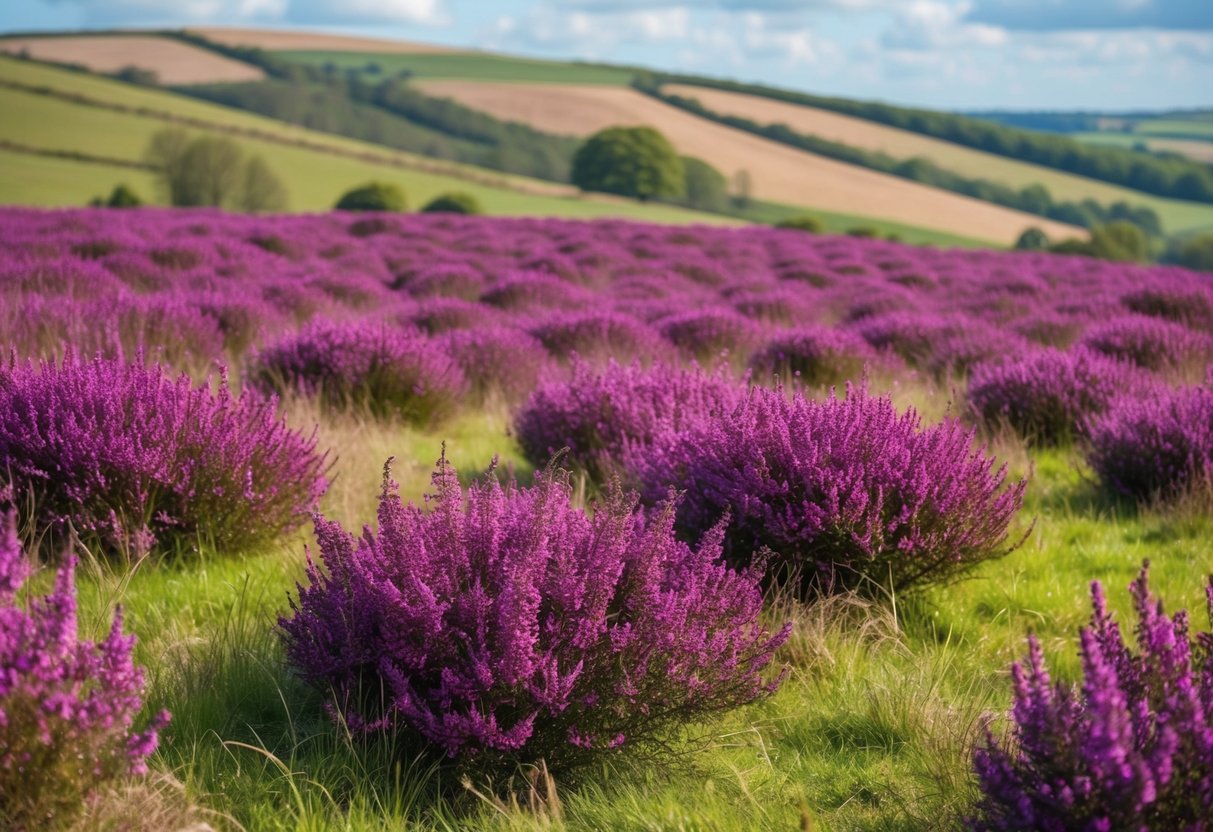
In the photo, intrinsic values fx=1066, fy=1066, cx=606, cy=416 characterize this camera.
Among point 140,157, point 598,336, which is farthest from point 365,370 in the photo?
point 140,157

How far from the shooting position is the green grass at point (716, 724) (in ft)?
7.85

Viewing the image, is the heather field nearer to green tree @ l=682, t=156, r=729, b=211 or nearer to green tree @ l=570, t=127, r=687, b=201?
green tree @ l=570, t=127, r=687, b=201

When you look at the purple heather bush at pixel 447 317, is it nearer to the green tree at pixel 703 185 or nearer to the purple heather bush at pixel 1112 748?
the purple heather bush at pixel 1112 748

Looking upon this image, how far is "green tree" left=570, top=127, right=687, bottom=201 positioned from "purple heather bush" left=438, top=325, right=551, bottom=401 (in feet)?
168

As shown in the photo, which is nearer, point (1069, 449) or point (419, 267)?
point (1069, 449)


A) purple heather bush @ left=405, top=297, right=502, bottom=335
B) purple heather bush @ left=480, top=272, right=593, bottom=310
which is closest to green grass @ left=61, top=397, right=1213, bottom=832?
purple heather bush @ left=405, top=297, right=502, bottom=335

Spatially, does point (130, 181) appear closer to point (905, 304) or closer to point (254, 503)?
point (905, 304)

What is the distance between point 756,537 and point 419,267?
11.7 metres

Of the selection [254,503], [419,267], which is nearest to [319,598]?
[254,503]

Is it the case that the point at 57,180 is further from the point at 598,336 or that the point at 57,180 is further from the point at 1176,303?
the point at 1176,303

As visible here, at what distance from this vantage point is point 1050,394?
665 cm

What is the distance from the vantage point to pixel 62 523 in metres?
3.76

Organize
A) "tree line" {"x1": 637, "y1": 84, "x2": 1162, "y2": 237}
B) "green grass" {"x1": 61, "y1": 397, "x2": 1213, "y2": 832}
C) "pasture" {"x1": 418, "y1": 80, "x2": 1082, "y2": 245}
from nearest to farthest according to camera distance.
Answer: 1. "green grass" {"x1": 61, "y1": 397, "x2": 1213, "y2": 832}
2. "pasture" {"x1": 418, "y1": 80, "x2": 1082, "y2": 245}
3. "tree line" {"x1": 637, "y1": 84, "x2": 1162, "y2": 237}

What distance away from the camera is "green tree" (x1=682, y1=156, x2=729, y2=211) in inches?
2344
